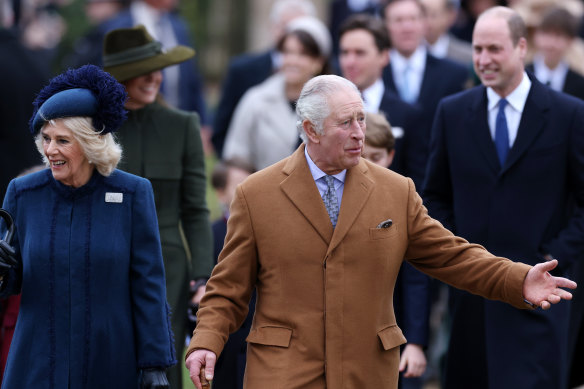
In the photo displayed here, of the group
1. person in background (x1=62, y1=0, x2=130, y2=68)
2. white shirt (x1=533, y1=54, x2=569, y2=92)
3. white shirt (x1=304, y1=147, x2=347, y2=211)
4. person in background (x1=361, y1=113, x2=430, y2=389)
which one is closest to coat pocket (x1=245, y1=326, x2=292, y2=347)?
white shirt (x1=304, y1=147, x2=347, y2=211)

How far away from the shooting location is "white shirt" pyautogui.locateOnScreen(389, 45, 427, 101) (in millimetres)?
9648

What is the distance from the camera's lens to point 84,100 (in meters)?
5.39

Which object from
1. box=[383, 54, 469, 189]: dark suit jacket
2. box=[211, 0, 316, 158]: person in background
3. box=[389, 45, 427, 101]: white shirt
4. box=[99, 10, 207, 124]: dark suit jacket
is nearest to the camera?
box=[383, 54, 469, 189]: dark suit jacket

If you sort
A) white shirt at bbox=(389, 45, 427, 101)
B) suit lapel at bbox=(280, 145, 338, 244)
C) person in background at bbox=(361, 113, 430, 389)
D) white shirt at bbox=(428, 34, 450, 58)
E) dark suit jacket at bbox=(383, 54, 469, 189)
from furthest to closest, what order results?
white shirt at bbox=(428, 34, 450, 58) → white shirt at bbox=(389, 45, 427, 101) → dark suit jacket at bbox=(383, 54, 469, 189) → person in background at bbox=(361, 113, 430, 389) → suit lapel at bbox=(280, 145, 338, 244)

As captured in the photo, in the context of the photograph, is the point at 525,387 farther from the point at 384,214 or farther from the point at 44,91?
the point at 44,91

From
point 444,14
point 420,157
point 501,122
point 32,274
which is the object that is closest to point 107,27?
point 444,14

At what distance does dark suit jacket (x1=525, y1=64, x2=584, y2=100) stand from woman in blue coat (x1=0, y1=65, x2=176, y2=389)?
155 inches

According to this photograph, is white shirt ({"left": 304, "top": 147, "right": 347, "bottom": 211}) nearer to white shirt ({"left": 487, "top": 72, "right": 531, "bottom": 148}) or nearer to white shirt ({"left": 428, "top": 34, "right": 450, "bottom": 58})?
white shirt ({"left": 487, "top": 72, "right": 531, "bottom": 148})

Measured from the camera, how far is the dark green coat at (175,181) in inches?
260

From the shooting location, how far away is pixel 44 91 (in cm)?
548

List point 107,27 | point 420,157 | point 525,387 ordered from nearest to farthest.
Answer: point 525,387 < point 420,157 < point 107,27

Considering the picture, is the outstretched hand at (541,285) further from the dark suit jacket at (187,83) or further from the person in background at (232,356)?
the dark suit jacket at (187,83)

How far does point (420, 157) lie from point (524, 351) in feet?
4.65

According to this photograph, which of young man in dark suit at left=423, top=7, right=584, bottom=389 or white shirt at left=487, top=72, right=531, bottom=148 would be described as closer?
young man in dark suit at left=423, top=7, right=584, bottom=389
